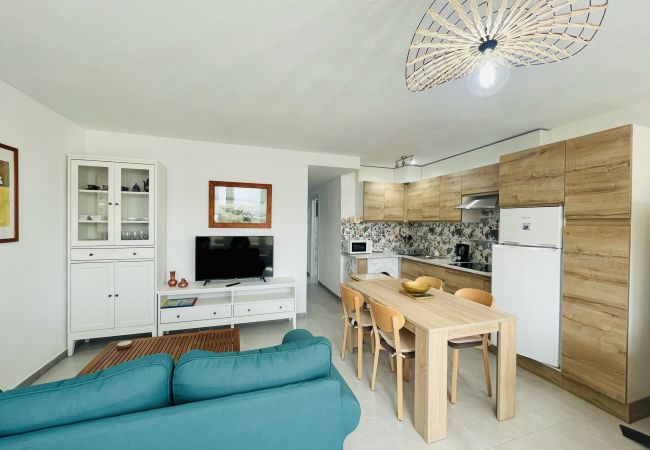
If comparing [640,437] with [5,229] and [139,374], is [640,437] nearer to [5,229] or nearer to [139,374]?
[139,374]

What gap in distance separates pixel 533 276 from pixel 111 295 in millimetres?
4335

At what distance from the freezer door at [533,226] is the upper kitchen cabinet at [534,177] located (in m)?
0.08

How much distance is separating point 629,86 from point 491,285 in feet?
6.61

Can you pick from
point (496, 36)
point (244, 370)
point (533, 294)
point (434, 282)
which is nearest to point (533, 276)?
point (533, 294)

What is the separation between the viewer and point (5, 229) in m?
2.12

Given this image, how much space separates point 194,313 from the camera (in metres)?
3.22

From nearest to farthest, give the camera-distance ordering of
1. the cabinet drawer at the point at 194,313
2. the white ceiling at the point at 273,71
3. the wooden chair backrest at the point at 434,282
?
the white ceiling at the point at 273,71, the wooden chair backrest at the point at 434,282, the cabinet drawer at the point at 194,313

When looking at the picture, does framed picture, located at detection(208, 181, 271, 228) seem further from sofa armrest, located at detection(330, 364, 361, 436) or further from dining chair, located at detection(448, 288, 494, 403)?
sofa armrest, located at detection(330, 364, 361, 436)

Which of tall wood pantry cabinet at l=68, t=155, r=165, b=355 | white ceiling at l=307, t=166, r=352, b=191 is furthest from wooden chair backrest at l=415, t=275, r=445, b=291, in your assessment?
tall wood pantry cabinet at l=68, t=155, r=165, b=355

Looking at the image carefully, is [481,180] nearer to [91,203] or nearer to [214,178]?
[214,178]

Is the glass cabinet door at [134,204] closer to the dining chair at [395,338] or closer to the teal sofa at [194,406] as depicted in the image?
the teal sofa at [194,406]

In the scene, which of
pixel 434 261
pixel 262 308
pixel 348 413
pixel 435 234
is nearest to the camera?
pixel 348 413

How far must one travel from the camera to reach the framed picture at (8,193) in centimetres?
210

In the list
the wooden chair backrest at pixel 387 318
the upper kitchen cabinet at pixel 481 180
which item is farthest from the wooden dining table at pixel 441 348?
the upper kitchen cabinet at pixel 481 180
